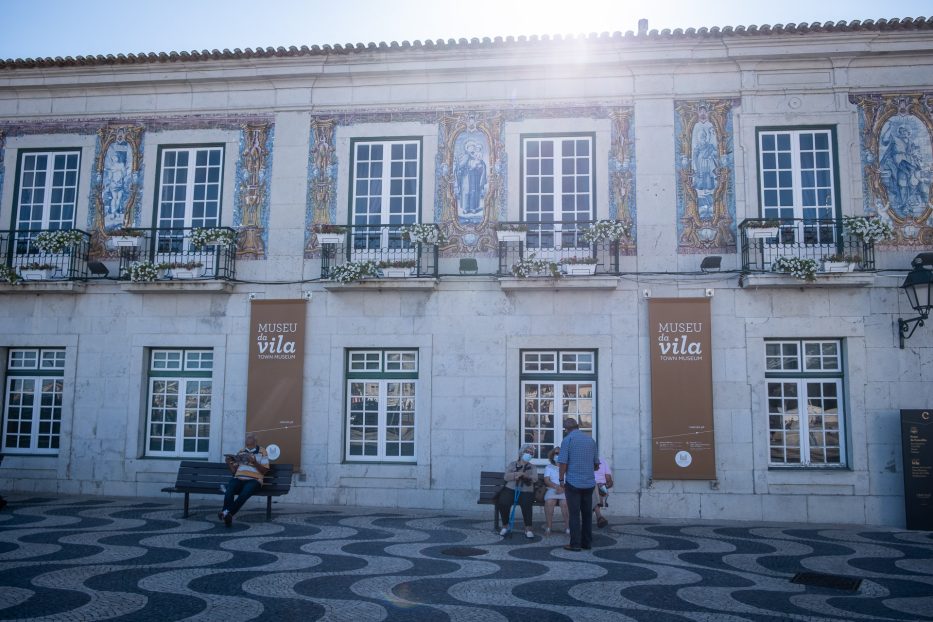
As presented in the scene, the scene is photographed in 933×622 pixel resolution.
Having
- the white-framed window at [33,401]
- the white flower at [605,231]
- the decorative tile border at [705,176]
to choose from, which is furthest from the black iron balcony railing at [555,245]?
the white-framed window at [33,401]

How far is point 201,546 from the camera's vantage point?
8.68 metres

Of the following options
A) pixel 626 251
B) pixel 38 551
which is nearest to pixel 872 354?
pixel 626 251

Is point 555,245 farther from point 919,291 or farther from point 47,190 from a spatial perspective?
point 47,190

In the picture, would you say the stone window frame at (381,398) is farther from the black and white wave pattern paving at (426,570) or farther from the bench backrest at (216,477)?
the bench backrest at (216,477)

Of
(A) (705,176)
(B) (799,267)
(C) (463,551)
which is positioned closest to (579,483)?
(C) (463,551)

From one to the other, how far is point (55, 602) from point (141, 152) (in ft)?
31.0

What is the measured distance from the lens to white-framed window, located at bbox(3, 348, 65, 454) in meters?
13.3

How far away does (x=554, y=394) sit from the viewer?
1225 centimetres

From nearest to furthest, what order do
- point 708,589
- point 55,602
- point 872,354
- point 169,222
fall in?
point 55,602
point 708,589
point 872,354
point 169,222

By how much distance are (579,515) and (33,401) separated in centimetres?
1009

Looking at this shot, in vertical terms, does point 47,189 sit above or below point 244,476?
above

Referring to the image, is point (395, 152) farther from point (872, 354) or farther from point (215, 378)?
point (872, 354)

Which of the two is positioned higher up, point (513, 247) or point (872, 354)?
point (513, 247)

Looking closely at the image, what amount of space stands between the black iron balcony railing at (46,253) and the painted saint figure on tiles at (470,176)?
670 centimetres
